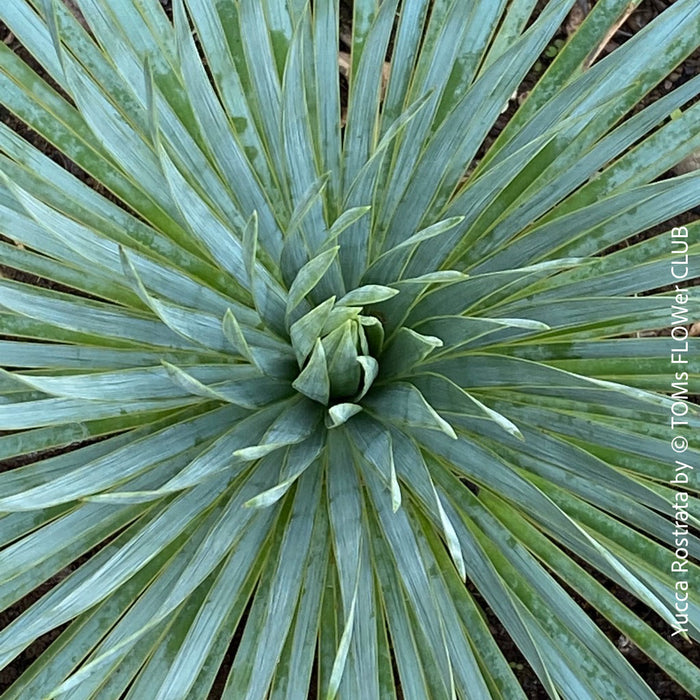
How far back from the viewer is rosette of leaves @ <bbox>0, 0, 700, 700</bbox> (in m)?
1.03

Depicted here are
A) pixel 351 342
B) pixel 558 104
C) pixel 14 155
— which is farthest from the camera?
pixel 14 155

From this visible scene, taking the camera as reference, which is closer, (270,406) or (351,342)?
(351,342)

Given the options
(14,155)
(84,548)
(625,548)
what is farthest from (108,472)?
(625,548)

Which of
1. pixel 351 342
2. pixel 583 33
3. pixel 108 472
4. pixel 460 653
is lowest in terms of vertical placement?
pixel 460 653

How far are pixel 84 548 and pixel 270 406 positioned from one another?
38 centimetres

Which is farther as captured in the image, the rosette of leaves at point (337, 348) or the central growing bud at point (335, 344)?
the rosette of leaves at point (337, 348)

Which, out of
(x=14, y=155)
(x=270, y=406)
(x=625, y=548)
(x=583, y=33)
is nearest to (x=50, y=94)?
(x=14, y=155)

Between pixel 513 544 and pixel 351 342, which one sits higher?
pixel 351 342

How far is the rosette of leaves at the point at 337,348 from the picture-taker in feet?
3.39

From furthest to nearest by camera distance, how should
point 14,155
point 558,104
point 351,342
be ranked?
point 14,155 → point 558,104 → point 351,342

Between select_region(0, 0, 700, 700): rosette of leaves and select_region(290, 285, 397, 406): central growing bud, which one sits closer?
select_region(290, 285, 397, 406): central growing bud

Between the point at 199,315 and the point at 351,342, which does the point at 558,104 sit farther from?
the point at 199,315

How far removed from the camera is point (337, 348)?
0.97 meters

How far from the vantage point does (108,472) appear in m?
1.05
